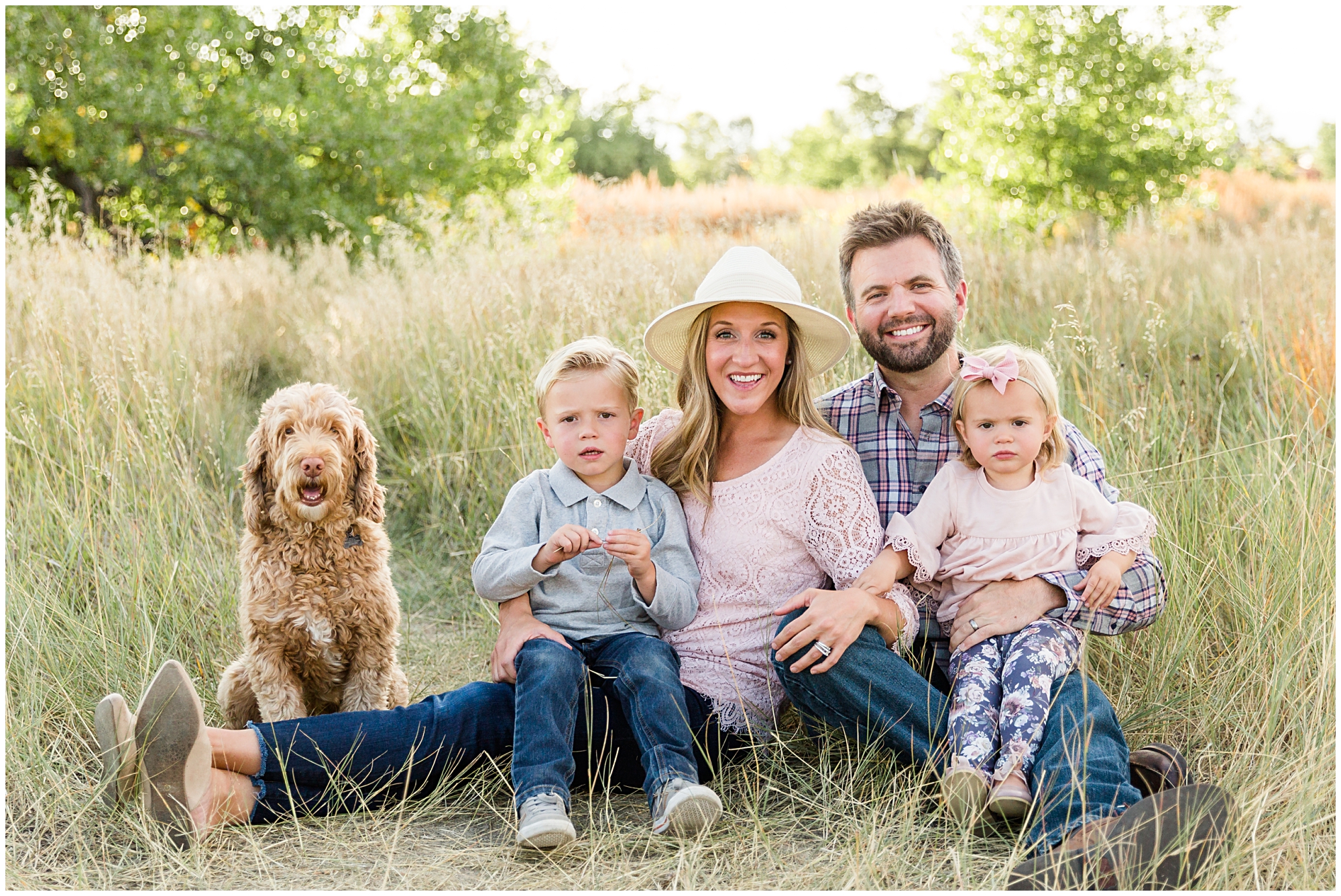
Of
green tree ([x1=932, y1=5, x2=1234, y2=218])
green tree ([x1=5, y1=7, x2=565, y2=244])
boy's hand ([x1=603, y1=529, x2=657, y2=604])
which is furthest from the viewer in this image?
green tree ([x1=932, y1=5, x2=1234, y2=218])

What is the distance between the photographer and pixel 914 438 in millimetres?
3156

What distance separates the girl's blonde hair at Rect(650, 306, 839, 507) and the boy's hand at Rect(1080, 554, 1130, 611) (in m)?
0.81

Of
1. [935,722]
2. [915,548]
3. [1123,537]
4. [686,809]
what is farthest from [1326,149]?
[686,809]

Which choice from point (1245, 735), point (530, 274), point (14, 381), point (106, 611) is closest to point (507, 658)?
point (106, 611)

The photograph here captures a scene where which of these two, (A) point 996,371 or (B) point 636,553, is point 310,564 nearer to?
(B) point 636,553

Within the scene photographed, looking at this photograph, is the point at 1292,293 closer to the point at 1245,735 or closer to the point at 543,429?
the point at 1245,735

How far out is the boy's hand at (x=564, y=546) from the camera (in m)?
2.56

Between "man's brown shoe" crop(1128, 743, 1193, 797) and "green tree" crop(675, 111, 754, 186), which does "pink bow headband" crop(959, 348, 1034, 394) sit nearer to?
"man's brown shoe" crop(1128, 743, 1193, 797)

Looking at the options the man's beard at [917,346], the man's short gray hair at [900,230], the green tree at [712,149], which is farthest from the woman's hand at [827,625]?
the green tree at [712,149]

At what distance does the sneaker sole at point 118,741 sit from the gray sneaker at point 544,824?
973 millimetres

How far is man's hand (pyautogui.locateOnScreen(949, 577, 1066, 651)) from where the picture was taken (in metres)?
2.67

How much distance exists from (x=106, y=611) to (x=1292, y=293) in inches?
227

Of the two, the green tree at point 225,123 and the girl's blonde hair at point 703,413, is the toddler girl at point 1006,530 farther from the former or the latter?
the green tree at point 225,123

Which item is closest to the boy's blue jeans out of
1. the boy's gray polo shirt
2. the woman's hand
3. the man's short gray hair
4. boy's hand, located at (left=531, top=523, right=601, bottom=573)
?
the boy's gray polo shirt
